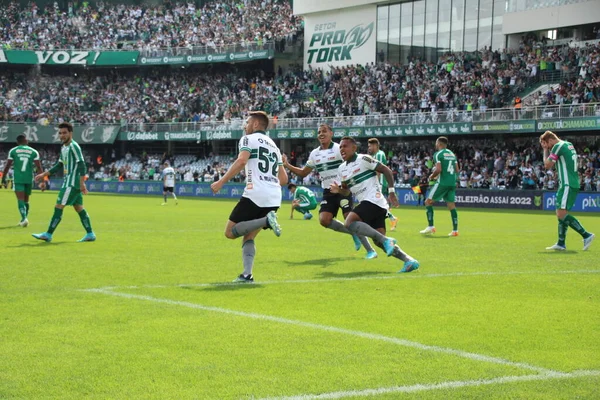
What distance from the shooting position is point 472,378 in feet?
17.2

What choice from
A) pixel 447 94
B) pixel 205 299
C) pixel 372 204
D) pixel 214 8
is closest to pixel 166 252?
pixel 372 204

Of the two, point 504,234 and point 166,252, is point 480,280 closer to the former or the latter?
point 166,252

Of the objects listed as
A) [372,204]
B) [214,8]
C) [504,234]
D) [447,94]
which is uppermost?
[214,8]

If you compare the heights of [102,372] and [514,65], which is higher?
[514,65]

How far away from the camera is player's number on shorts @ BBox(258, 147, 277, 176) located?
9865mm

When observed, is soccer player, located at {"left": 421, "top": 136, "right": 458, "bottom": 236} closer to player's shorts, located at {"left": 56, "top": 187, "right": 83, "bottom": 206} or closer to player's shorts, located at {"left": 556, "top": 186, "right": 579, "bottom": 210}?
player's shorts, located at {"left": 556, "top": 186, "right": 579, "bottom": 210}

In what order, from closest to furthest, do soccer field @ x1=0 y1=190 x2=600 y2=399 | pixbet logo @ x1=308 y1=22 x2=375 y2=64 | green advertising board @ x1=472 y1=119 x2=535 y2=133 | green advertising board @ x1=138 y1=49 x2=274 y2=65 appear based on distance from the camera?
soccer field @ x1=0 y1=190 x2=600 y2=399
green advertising board @ x1=472 y1=119 x2=535 y2=133
pixbet logo @ x1=308 y1=22 x2=375 y2=64
green advertising board @ x1=138 y1=49 x2=274 y2=65

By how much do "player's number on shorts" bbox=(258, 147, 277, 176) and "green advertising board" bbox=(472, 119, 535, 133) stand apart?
31.6 metres

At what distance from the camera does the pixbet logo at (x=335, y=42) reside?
5522 centimetres

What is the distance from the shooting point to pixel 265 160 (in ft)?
32.5

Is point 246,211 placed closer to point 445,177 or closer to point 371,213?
point 371,213

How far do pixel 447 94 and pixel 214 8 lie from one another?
92.5ft

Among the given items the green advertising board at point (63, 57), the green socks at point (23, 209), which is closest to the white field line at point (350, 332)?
the green socks at point (23, 209)

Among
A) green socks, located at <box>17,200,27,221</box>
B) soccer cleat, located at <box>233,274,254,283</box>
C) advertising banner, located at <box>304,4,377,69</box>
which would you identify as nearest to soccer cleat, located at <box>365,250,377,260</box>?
soccer cleat, located at <box>233,274,254,283</box>
